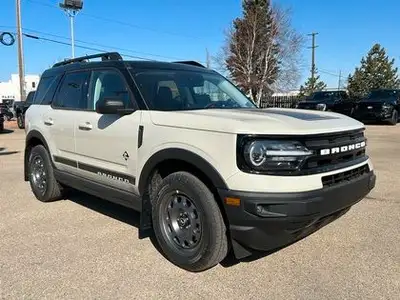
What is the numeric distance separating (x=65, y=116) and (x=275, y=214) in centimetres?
324

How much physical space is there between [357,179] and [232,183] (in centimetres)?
123

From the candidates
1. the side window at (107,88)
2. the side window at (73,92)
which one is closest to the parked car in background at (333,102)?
the side window at (73,92)

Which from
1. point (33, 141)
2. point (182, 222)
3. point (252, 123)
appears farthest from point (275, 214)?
point (33, 141)

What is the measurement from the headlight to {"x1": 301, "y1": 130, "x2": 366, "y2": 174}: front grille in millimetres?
107

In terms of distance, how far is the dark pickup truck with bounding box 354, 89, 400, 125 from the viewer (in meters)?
20.2

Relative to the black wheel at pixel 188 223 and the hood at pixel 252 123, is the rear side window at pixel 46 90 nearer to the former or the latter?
the hood at pixel 252 123

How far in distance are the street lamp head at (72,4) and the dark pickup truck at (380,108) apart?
16.8 m

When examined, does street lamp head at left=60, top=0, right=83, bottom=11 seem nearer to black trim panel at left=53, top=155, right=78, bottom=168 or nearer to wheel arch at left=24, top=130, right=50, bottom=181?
wheel arch at left=24, top=130, right=50, bottom=181

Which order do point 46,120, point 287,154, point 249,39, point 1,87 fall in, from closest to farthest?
point 287,154
point 46,120
point 249,39
point 1,87

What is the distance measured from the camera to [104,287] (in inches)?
138

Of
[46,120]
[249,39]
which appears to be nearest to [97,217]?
[46,120]

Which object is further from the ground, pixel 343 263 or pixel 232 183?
pixel 232 183

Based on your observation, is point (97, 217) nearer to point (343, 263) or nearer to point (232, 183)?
point (232, 183)

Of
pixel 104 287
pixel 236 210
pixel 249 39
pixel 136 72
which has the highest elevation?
pixel 249 39
